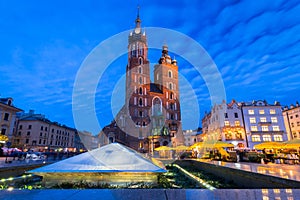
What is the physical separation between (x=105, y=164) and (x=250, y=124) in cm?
4416

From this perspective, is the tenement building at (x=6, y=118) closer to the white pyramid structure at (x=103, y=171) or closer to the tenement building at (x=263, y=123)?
the white pyramid structure at (x=103, y=171)

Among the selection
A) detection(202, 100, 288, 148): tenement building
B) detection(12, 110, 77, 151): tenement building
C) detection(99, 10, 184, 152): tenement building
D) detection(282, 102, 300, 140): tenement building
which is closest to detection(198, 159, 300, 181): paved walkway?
detection(202, 100, 288, 148): tenement building

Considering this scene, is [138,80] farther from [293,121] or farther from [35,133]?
[293,121]

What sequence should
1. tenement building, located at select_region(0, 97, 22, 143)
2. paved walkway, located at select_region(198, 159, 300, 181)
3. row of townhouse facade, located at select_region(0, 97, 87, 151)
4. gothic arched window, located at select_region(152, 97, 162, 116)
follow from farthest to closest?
gothic arched window, located at select_region(152, 97, 162, 116)
row of townhouse facade, located at select_region(0, 97, 87, 151)
tenement building, located at select_region(0, 97, 22, 143)
paved walkway, located at select_region(198, 159, 300, 181)

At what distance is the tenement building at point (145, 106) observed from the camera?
162 feet

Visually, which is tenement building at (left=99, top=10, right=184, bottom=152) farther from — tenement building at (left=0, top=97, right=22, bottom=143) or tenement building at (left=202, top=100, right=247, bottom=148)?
tenement building at (left=0, top=97, right=22, bottom=143)

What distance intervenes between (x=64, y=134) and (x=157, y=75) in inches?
1605

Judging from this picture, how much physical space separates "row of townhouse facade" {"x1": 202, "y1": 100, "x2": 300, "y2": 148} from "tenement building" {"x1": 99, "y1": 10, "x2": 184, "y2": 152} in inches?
558

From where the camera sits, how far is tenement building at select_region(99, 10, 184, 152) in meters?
49.4

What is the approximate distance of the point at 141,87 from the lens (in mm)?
57000

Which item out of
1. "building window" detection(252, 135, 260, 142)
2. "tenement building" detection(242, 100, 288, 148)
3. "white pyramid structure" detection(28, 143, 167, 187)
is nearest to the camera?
"white pyramid structure" detection(28, 143, 167, 187)

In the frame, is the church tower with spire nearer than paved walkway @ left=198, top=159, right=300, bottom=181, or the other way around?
paved walkway @ left=198, top=159, right=300, bottom=181

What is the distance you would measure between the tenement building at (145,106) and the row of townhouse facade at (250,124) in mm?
14166

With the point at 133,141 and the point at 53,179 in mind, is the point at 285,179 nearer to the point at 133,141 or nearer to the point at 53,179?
the point at 53,179
